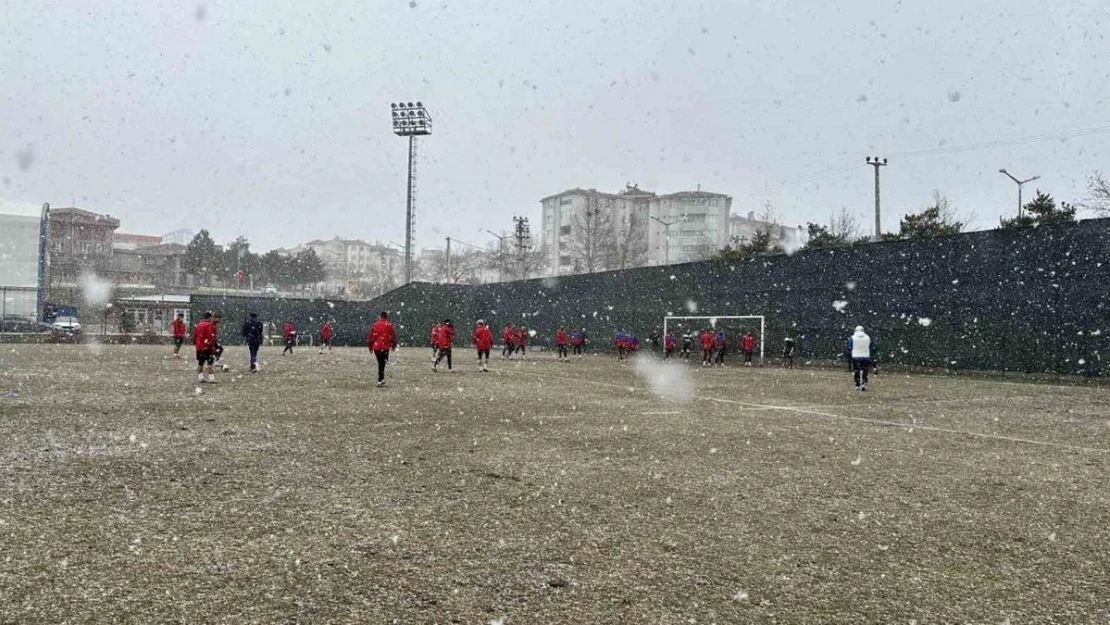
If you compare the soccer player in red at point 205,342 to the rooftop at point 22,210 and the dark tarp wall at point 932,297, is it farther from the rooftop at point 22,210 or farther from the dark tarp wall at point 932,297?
the rooftop at point 22,210

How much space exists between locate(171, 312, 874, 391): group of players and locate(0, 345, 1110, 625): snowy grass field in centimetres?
478

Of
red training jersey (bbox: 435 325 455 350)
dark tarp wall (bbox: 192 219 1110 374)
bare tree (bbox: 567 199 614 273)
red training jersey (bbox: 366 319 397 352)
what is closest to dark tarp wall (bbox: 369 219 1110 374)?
dark tarp wall (bbox: 192 219 1110 374)

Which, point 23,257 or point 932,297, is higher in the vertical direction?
point 23,257

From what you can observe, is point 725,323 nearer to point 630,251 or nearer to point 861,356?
point 861,356

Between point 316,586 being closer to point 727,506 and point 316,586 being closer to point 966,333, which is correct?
point 727,506

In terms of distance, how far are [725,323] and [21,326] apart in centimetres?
4106

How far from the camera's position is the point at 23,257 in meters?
50.4

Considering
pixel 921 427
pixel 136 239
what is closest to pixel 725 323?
pixel 921 427

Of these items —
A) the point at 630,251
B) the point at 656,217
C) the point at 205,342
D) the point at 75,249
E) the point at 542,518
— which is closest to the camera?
the point at 542,518

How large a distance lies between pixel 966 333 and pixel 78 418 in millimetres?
23983

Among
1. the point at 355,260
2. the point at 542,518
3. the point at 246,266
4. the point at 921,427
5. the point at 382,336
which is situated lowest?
the point at 542,518

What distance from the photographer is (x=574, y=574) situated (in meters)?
4.31

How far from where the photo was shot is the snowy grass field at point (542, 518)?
12.7ft

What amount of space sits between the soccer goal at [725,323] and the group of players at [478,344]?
284 mm
